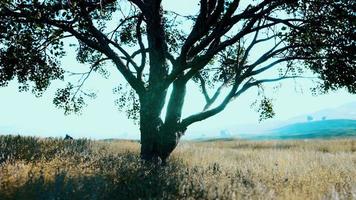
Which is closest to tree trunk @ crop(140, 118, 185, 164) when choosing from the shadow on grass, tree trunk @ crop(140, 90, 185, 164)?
tree trunk @ crop(140, 90, 185, 164)

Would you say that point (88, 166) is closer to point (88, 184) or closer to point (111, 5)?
point (88, 184)

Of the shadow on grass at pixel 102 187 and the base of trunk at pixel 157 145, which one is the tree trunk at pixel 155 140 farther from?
the shadow on grass at pixel 102 187

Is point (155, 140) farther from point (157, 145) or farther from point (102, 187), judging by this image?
point (102, 187)

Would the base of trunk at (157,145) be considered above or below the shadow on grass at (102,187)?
above

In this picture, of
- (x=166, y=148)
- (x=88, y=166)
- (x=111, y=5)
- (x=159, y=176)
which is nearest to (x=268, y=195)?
(x=159, y=176)

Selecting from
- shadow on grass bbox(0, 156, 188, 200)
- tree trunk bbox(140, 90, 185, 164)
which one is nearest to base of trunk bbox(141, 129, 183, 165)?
tree trunk bbox(140, 90, 185, 164)

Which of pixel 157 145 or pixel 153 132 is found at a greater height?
pixel 153 132

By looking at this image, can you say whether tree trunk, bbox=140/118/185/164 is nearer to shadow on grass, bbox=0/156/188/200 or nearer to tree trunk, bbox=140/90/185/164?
tree trunk, bbox=140/90/185/164

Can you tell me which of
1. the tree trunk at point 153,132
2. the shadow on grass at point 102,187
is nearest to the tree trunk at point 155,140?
the tree trunk at point 153,132

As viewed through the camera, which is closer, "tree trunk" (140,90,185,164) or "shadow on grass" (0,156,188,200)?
"shadow on grass" (0,156,188,200)

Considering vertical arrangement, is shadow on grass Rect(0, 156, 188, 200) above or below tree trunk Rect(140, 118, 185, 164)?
below

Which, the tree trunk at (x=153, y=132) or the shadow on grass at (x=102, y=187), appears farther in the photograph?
the tree trunk at (x=153, y=132)

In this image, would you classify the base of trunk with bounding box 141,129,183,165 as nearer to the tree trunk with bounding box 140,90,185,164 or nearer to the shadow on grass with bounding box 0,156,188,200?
the tree trunk with bounding box 140,90,185,164

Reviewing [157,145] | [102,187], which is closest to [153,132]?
[157,145]
